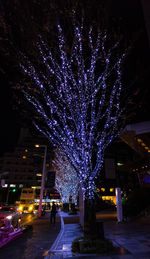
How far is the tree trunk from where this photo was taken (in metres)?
5.70

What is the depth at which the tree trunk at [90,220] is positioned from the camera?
5703mm

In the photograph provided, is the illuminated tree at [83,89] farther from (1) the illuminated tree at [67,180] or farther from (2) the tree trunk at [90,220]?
(1) the illuminated tree at [67,180]

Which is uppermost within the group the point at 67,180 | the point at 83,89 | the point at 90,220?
the point at 83,89

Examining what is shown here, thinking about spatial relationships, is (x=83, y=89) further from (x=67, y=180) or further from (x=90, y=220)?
(x=67, y=180)

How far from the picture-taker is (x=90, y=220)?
5863 mm

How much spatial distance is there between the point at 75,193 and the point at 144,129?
62.0 ft

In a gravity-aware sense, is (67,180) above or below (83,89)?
below

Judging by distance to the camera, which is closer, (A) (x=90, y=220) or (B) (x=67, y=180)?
(A) (x=90, y=220)

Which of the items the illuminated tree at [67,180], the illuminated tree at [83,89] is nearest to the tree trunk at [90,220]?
the illuminated tree at [83,89]

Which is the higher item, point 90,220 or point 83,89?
point 83,89

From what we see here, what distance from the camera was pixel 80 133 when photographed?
22.1 ft

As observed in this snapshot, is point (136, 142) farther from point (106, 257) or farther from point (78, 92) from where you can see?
point (106, 257)

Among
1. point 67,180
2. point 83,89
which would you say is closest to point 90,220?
point 83,89

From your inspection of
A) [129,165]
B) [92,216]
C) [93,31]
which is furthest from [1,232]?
[129,165]
